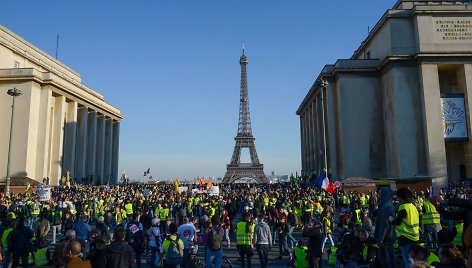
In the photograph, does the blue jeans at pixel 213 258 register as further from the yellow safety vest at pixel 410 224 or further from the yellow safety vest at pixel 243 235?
the yellow safety vest at pixel 410 224

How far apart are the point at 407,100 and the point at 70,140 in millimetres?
41557

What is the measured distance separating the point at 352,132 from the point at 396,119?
554 centimetres

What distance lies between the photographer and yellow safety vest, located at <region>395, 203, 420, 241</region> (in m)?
8.08

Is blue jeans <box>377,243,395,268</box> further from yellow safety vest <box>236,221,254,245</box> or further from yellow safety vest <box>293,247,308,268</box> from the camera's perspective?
yellow safety vest <box>236,221,254,245</box>

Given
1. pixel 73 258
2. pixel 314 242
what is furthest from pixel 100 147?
pixel 73 258

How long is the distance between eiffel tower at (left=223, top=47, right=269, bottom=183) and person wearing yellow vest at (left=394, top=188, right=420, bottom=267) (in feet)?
282

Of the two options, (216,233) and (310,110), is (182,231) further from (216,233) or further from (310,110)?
(310,110)

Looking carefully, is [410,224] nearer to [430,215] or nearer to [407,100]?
[430,215]

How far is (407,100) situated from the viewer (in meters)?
42.0

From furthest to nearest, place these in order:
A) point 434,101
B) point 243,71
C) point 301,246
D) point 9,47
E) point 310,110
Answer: point 243,71
point 310,110
point 9,47
point 434,101
point 301,246

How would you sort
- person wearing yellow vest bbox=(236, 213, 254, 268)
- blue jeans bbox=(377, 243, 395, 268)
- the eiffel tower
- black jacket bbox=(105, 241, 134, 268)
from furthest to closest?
the eiffel tower < person wearing yellow vest bbox=(236, 213, 254, 268) < blue jeans bbox=(377, 243, 395, 268) < black jacket bbox=(105, 241, 134, 268)

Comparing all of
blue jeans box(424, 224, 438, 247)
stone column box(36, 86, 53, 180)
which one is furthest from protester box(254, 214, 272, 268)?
stone column box(36, 86, 53, 180)

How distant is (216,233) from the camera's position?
1039 cm

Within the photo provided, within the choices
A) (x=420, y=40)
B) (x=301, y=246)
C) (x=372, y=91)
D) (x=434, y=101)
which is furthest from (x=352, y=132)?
(x=301, y=246)
